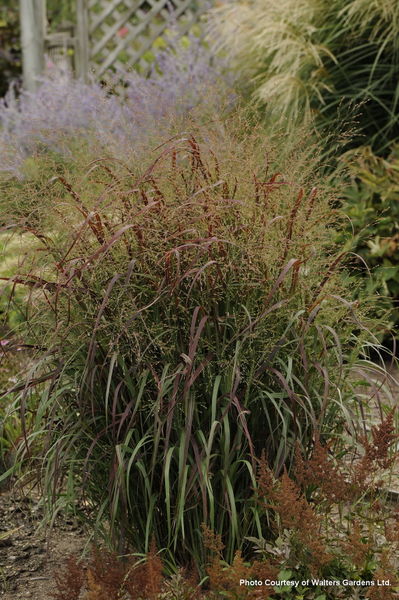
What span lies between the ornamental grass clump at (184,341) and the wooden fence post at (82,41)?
5823mm

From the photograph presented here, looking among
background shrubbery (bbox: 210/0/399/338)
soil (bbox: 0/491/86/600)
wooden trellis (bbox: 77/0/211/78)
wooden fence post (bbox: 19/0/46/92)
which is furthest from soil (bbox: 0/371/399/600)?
wooden fence post (bbox: 19/0/46/92)

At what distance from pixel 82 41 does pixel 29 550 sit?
6.16m

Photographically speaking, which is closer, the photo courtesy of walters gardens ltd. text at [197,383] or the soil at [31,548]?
the photo courtesy of walters gardens ltd. text at [197,383]

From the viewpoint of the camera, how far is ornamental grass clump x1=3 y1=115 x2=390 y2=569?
2152 millimetres

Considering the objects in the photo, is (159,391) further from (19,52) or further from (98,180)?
(19,52)

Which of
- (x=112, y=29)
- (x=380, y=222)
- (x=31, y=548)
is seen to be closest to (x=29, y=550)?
(x=31, y=548)

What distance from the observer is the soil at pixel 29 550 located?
97.3 inches

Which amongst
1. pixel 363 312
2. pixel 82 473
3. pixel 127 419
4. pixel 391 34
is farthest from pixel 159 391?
pixel 391 34

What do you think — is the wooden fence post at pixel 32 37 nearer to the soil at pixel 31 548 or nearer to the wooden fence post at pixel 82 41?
the wooden fence post at pixel 82 41

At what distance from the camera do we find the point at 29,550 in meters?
2.70

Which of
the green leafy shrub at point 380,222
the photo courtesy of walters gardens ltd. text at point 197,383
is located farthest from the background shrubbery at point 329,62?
the photo courtesy of walters gardens ltd. text at point 197,383

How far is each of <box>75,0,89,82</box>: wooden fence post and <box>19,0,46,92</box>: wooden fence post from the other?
0.38 meters

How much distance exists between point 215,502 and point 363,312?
0.69m

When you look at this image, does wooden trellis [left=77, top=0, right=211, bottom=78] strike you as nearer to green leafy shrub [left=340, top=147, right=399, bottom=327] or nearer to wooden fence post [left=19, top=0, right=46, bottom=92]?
wooden fence post [left=19, top=0, right=46, bottom=92]
